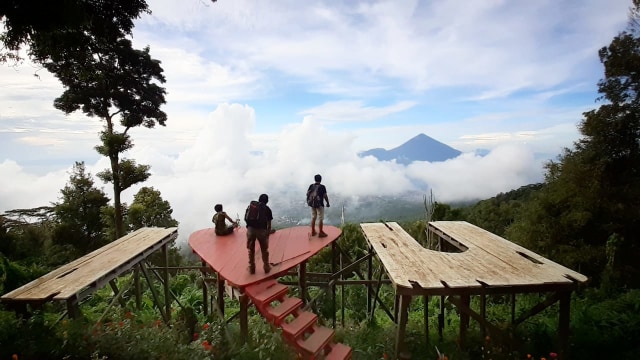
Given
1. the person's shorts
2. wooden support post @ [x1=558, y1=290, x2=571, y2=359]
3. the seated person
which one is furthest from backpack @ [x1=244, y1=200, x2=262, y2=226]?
wooden support post @ [x1=558, y1=290, x2=571, y2=359]

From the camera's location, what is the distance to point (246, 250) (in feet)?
28.6

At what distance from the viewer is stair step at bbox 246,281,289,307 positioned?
20.5ft

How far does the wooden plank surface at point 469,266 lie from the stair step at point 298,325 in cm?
155

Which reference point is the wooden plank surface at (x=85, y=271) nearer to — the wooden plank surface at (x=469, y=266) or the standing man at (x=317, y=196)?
the standing man at (x=317, y=196)

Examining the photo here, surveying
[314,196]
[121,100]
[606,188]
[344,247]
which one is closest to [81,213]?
[121,100]

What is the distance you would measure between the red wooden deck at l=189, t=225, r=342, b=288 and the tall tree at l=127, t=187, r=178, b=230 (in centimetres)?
1075

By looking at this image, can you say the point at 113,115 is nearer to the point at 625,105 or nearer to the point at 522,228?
the point at 522,228

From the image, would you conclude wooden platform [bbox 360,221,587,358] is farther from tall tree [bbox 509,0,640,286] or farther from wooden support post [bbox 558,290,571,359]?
tall tree [bbox 509,0,640,286]

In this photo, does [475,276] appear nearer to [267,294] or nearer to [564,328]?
[564,328]

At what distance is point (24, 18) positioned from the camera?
523 cm

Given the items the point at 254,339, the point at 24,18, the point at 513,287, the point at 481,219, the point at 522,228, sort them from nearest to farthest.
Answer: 1. the point at 24,18
2. the point at 513,287
3. the point at 254,339
4. the point at 522,228
5. the point at 481,219

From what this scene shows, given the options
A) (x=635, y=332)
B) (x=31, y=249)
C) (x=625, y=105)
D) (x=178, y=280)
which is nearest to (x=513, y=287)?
(x=635, y=332)

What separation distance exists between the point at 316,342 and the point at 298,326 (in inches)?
14.9

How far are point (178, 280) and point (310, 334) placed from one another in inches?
453
